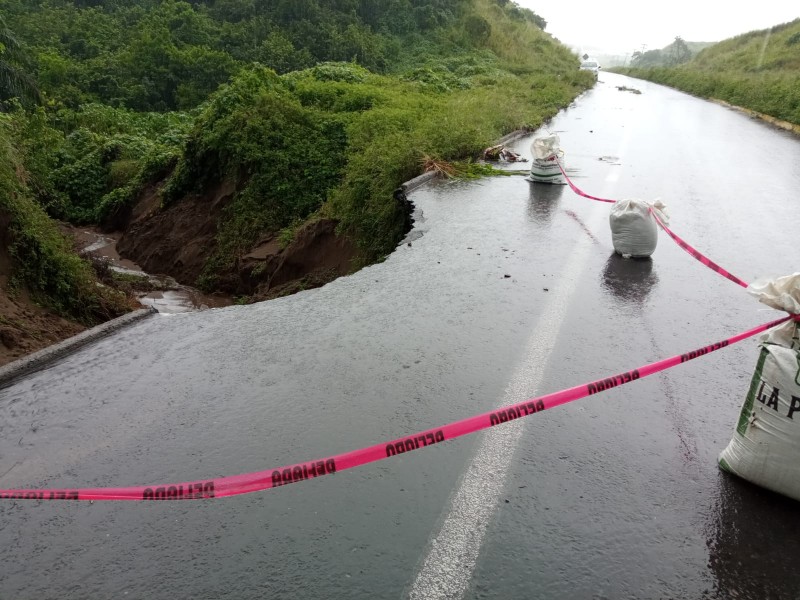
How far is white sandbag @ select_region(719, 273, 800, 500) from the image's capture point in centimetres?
282

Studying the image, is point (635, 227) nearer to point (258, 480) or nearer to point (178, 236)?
point (258, 480)

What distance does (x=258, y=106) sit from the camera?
1397 centimetres

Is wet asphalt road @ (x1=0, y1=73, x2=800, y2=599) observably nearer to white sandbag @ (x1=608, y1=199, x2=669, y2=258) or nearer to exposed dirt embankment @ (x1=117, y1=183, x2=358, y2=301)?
white sandbag @ (x1=608, y1=199, x2=669, y2=258)

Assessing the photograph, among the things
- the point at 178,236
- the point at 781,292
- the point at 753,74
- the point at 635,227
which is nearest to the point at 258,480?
the point at 781,292

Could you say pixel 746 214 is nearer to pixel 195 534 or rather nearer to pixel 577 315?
pixel 577 315

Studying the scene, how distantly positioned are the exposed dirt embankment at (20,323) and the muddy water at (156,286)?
2248 mm

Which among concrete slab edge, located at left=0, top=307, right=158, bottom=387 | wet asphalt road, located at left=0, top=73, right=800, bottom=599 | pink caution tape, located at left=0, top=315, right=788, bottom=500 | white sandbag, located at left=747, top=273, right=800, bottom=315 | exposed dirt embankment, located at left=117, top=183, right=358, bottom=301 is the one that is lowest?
exposed dirt embankment, located at left=117, top=183, right=358, bottom=301

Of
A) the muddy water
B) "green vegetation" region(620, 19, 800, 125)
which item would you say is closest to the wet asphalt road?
the muddy water

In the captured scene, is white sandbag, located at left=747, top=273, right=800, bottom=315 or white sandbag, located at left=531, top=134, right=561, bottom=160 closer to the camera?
white sandbag, located at left=747, top=273, right=800, bottom=315

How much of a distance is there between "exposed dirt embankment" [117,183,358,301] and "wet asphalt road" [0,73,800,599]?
3664mm

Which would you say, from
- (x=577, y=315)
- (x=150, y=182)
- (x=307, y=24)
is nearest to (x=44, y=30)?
(x=307, y=24)

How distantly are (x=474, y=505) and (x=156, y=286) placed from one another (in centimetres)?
1051

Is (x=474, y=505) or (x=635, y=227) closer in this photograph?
(x=474, y=505)

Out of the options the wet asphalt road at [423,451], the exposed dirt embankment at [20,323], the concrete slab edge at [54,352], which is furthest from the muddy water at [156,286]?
the wet asphalt road at [423,451]
